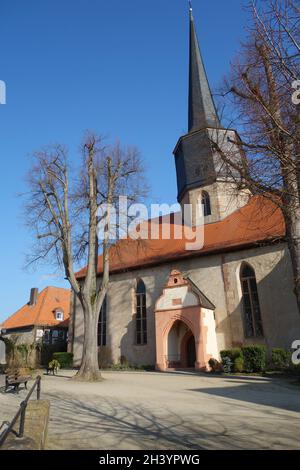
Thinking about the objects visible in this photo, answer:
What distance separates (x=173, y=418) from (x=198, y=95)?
26288mm

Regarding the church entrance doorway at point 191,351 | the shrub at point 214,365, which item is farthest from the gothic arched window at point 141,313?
the shrub at point 214,365

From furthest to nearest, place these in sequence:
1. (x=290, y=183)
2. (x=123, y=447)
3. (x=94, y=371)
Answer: (x=94, y=371)
(x=290, y=183)
(x=123, y=447)

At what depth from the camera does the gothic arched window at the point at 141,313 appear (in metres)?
22.3

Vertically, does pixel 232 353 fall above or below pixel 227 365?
above

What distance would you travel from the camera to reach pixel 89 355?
15.3m

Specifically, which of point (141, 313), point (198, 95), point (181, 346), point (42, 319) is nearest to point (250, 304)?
point (181, 346)

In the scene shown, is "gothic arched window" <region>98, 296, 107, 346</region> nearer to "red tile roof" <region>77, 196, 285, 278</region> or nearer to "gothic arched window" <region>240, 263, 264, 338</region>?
"red tile roof" <region>77, 196, 285, 278</region>

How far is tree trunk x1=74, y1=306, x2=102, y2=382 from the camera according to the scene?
48.8 feet

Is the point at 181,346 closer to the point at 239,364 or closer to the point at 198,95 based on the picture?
the point at 239,364

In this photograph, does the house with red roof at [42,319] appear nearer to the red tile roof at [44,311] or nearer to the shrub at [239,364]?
the red tile roof at [44,311]

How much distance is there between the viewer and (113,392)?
1073cm

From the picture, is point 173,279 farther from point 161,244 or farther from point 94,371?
point 94,371

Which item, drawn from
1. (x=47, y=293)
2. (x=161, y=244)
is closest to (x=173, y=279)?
(x=161, y=244)

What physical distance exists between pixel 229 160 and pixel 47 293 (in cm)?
3465
